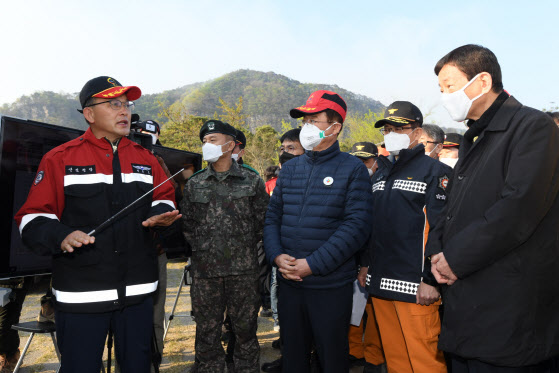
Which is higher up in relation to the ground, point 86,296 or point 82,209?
point 82,209

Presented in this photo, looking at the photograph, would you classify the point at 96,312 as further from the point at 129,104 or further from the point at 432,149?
the point at 432,149

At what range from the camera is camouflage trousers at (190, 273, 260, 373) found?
3.30 m

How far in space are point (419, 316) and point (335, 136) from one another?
5.15 ft

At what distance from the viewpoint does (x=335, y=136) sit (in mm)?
3082

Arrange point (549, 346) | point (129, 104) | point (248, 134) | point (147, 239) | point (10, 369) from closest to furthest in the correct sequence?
point (549, 346), point (147, 239), point (129, 104), point (10, 369), point (248, 134)

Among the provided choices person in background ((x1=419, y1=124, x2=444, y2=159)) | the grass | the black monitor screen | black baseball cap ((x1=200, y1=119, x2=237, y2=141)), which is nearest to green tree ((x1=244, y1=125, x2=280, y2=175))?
the grass

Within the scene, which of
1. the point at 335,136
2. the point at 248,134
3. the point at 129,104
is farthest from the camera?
the point at 248,134

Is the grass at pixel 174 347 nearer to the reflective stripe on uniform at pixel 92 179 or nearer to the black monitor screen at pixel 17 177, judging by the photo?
the black monitor screen at pixel 17 177

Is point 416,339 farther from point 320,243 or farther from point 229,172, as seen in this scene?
point 229,172

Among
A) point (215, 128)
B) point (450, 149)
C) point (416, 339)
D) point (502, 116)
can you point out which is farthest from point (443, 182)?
point (450, 149)

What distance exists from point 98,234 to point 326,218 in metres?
1.59

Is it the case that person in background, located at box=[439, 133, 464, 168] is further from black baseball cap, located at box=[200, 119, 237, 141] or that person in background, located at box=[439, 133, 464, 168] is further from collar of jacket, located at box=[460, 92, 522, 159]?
collar of jacket, located at box=[460, 92, 522, 159]

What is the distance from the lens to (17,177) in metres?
2.45

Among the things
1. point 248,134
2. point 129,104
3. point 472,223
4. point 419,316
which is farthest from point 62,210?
point 248,134
